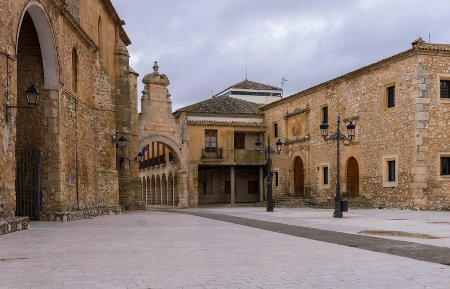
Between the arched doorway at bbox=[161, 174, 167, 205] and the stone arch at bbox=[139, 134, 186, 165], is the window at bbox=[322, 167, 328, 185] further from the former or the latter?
the arched doorway at bbox=[161, 174, 167, 205]

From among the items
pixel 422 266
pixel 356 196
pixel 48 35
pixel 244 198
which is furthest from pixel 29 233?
pixel 244 198

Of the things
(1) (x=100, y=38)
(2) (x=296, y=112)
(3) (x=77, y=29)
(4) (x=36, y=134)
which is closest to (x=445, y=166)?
(2) (x=296, y=112)

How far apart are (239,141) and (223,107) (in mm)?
2874

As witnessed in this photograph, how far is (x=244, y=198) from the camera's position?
43.0 meters

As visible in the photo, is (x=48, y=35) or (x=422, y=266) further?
(x=48, y=35)

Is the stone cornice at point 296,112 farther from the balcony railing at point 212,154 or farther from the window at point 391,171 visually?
the window at point 391,171

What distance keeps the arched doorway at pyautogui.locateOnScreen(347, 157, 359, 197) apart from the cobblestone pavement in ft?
68.7

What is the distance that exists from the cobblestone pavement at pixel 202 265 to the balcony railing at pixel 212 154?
28.7 meters

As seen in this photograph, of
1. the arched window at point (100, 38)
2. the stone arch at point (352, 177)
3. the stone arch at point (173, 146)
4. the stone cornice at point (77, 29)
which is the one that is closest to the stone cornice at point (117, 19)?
the arched window at point (100, 38)

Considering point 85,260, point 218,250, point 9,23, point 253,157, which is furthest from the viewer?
point 253,157

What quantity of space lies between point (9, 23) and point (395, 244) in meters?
9.15

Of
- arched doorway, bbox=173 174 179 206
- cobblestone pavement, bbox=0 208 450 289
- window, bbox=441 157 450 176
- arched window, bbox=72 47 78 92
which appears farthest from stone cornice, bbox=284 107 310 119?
cobblestone pavement, bbox=0 208 450 289

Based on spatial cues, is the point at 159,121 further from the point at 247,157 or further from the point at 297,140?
the point at 297,140

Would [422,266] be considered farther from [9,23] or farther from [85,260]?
[9,23]
